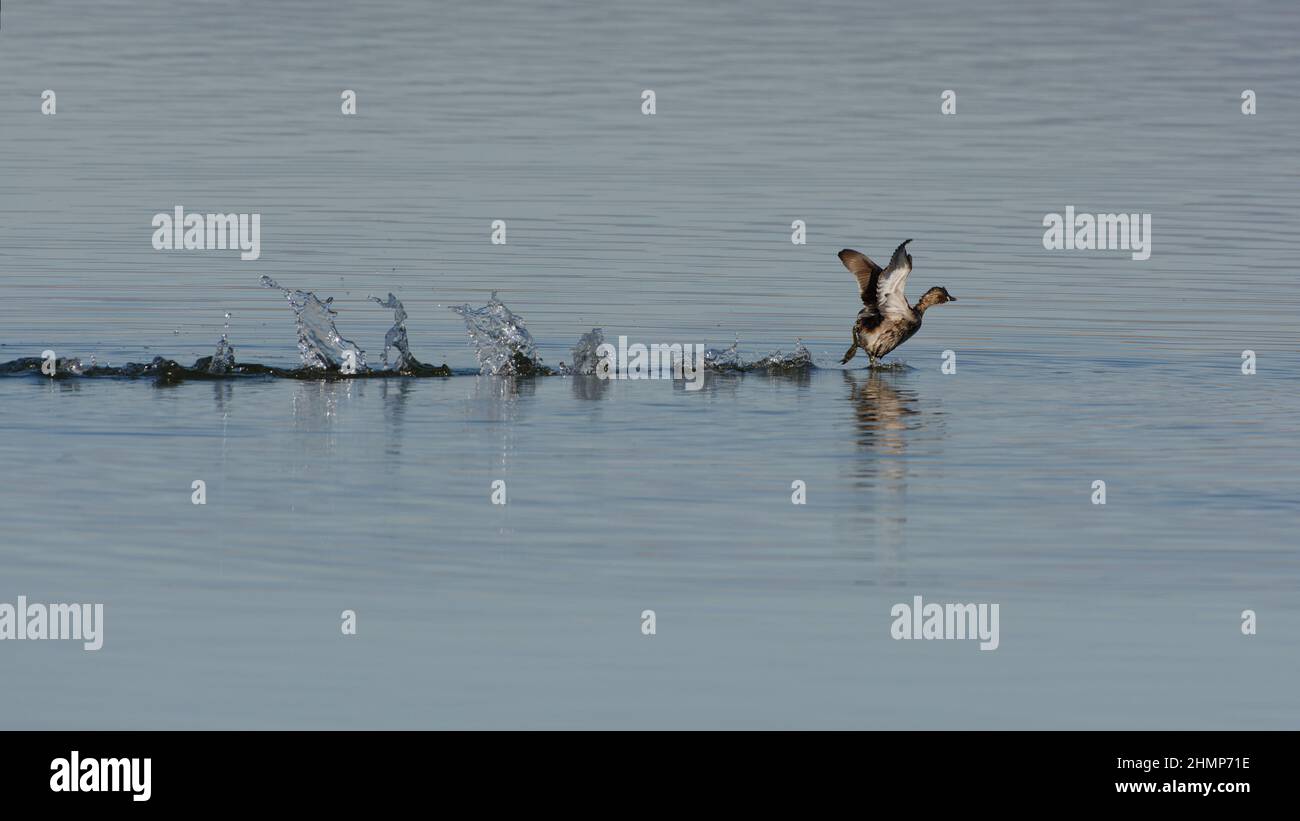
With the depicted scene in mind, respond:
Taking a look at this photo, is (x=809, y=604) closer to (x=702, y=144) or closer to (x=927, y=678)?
(x=927, y=678)

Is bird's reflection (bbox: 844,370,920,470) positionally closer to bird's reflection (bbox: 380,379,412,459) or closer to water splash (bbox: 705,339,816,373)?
water splash (bbox: 705,339,816,373)

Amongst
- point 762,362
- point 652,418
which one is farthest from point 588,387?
point 762,362

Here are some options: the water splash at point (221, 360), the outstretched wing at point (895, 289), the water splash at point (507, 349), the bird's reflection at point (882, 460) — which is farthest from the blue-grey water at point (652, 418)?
the outstretched wing at point (895, 289)

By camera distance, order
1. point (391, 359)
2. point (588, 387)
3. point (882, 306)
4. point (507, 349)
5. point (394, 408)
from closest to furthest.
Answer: point (394, 408) → point (588, 387) → point (507, 349) → point (391, 359) → point (882, 306)

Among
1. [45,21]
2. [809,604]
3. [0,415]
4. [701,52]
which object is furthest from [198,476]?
[45,21]

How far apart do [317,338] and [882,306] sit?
4378 mm

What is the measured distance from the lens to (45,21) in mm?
55344

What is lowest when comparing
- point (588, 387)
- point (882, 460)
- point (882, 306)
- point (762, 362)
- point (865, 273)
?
point (882, 460)

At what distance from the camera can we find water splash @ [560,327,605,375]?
20938mm

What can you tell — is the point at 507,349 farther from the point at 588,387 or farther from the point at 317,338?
the point at 317,338

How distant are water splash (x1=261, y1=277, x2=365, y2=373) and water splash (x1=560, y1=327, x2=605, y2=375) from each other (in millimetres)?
1604

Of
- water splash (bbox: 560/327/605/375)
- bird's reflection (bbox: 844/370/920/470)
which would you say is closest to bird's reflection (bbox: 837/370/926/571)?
bird's reflection (bbox: 844/370/920/470)

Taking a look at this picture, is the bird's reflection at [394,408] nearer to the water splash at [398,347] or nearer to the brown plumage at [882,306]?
the water splash at [398,347]

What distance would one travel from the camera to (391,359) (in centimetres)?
2120
